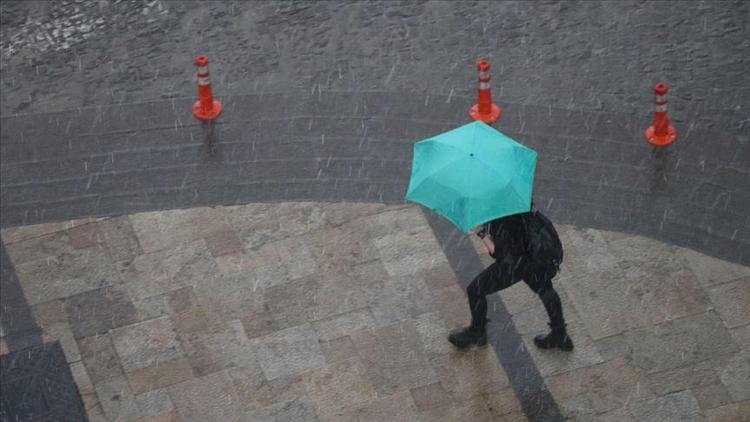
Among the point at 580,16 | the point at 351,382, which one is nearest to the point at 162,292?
the point at 351,382

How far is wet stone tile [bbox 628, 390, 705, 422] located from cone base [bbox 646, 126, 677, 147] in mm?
3222

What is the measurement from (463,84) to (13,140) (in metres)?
4.56

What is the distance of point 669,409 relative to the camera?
10336mm

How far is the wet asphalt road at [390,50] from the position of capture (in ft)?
→ 45.1

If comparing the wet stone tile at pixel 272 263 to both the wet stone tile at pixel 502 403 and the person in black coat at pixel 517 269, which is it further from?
the wet stone tile at pixel 502 403

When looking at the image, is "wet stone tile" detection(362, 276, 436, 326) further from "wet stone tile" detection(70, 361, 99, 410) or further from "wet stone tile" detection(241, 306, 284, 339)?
"wet stone tile" detection(70, 361, 99, 410)

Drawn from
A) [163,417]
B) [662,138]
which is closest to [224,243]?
[163,417]

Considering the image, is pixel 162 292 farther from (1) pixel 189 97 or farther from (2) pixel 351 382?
(1) pixel 189 97

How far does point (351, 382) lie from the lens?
10711mm

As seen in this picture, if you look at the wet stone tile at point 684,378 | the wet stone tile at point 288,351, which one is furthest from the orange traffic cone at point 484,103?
the wet stone tile at point 684,378

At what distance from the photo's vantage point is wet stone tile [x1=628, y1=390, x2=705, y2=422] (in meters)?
10.3

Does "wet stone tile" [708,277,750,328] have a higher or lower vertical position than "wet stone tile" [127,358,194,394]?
higher

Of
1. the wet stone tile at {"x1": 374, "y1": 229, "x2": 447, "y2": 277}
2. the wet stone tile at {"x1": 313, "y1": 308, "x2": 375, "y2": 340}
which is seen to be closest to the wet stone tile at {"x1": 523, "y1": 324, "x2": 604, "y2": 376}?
the wet stone tile at {"x1": 374, "y1": 229, "x2": 447, "y2": 277}

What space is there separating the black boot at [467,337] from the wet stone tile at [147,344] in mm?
2220
